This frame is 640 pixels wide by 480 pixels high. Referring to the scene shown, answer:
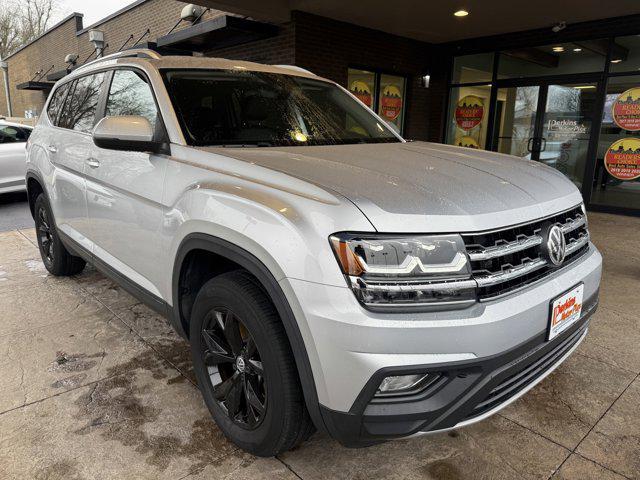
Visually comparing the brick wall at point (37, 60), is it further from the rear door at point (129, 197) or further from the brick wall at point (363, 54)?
the rear door at point (129, 197)

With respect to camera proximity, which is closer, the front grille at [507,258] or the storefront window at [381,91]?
the front grille at [507,258]

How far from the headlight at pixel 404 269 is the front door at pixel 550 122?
27.5 ft

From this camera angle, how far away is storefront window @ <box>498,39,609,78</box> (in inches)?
338

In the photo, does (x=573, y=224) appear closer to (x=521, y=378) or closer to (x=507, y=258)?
(x=507, y=258)

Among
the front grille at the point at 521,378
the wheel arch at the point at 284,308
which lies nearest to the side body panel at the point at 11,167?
the wheel arch at the point at 284,308

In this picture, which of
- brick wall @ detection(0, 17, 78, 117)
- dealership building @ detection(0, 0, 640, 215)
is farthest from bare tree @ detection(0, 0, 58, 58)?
dealership building @ detection(0, 0, 640, 215)

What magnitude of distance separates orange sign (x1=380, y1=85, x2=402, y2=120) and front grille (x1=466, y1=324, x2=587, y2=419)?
884 centimetres

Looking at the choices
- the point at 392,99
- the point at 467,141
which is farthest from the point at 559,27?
the point at 392,99

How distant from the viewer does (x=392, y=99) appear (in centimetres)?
1053

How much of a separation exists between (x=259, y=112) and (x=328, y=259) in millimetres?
1528

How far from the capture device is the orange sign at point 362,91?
973 centimetres

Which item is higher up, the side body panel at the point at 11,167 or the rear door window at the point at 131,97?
the rear door window at the point at 131,97

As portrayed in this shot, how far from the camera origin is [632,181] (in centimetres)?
845

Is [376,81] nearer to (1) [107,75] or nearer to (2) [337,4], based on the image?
(2) [337,4]
